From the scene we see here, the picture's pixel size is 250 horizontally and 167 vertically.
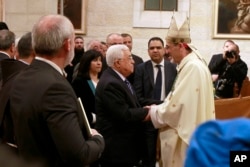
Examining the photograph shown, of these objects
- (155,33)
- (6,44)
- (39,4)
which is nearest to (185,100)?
(6,44)

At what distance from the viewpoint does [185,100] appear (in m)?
4.40

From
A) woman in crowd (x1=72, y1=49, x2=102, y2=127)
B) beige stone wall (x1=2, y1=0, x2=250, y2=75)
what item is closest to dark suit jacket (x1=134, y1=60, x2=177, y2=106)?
woman in crowd (x1=72, y1=49, x2=102, y2=127)

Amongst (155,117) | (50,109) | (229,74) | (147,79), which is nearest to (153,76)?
(147,79)

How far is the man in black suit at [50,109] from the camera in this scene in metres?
2.35

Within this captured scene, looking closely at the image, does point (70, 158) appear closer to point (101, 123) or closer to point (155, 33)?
point (101, 123)

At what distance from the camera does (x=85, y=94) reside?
5.30 metres

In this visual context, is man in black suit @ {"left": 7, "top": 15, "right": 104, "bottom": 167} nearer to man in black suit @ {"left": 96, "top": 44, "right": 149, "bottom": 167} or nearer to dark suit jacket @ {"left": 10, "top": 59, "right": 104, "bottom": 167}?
dark suit jacket @ {"left": 10, "top": 59, "right": 104, "bottom": 167}

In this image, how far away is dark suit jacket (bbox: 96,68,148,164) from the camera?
14.6 ft

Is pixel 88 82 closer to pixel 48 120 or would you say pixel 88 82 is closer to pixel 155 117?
pixel 155 117

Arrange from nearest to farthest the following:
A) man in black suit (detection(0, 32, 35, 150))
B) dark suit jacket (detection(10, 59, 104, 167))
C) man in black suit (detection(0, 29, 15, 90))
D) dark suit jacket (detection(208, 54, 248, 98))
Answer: dark suit jacket (detection(10, 59, 104, 167))
man in black suit (detection(0, 32, 35, 150))
man in black suit (detection(0, 29, 15, 90))
dark suit jacket (detection(208, 54, 248, 98))

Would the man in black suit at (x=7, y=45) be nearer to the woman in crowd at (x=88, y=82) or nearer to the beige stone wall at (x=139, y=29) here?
the woman in crowd at (x=88, y=82)

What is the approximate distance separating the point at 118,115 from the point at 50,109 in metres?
2.10

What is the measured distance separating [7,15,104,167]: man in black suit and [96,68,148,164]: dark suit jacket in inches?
73.1

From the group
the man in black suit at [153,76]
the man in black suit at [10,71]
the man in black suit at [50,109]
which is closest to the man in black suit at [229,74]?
the man in black suit at [153,76]
